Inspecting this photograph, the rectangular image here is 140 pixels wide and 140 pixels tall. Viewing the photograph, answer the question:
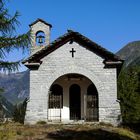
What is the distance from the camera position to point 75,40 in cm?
2656

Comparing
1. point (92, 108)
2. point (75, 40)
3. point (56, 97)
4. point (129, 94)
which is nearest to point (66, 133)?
point (92, 108)

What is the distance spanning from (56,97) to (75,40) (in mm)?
4349

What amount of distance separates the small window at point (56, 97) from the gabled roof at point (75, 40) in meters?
3.05

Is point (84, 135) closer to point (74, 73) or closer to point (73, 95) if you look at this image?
point (74, 73)

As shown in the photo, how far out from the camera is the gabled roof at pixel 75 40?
85.4ft

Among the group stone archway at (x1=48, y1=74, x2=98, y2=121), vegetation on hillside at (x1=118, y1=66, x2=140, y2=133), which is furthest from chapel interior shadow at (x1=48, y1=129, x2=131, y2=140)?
vegetation on hillside at (x1=118, y1=66, x2=140, y2=133)

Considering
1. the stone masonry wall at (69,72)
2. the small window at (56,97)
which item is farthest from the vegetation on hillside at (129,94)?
the stone masonry wall at (69,72)

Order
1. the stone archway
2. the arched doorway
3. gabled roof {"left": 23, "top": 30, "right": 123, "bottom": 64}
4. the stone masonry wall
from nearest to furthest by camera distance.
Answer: the stone masonry wall → gabled roof {"left": 23, "top": 30, "right": 123, "bottom": 64} → the arched doorway → the stone archway

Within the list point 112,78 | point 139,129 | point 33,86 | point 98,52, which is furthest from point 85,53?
point 139,129

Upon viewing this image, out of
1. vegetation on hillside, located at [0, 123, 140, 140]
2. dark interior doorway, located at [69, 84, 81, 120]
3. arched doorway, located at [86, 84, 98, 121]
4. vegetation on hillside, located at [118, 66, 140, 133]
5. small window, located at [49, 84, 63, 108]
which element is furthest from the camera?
vegetation on hillside, located at [118, 66, 140, 133]

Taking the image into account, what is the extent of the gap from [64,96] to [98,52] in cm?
465

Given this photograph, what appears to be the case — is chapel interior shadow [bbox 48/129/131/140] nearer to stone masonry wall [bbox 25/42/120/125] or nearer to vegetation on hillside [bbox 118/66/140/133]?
stone masonry wall [bbox 25/42/120/125]

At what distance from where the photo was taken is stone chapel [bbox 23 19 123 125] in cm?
2567

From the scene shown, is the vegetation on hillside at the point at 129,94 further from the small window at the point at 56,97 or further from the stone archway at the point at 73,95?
the small window at the point at 56,97
